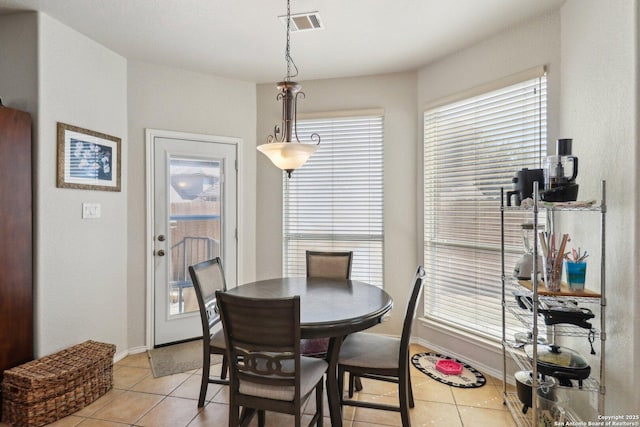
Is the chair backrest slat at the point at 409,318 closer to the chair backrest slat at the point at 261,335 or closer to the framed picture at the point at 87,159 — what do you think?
the chair backrest slat at the point at 261,335

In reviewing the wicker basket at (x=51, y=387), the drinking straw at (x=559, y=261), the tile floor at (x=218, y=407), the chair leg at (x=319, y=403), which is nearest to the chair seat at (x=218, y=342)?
the tile floor at (x=218, y=407)

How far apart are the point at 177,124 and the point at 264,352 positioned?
2.68 metres

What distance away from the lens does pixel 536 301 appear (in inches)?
71.6

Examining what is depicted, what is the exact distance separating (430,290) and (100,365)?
2.89 metres

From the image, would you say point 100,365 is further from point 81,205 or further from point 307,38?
point 307,38

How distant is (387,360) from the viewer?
2.04m

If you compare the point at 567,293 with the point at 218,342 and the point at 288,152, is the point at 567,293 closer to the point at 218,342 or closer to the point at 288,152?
the point at 288,152

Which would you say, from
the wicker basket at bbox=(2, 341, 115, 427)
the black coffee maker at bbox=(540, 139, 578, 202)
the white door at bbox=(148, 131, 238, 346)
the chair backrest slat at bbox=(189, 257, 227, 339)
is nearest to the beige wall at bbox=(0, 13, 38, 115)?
the white door at bbox=(148, 131, 238, 346)

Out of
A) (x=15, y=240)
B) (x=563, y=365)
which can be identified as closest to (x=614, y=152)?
(x=563, y=365)

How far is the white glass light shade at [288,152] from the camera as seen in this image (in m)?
2.01

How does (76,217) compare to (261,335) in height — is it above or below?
above

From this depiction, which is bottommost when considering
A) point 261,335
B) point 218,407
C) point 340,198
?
point 218,407

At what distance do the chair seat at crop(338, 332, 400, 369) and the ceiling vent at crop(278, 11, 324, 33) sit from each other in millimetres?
2309

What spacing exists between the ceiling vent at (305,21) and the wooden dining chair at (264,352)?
2.03 meters
